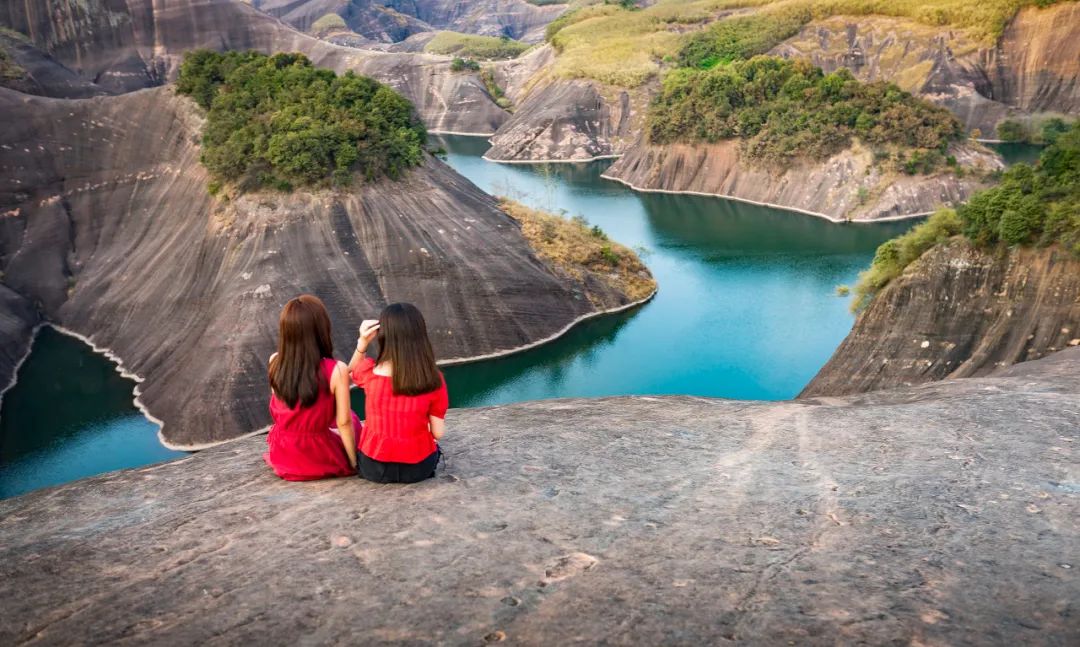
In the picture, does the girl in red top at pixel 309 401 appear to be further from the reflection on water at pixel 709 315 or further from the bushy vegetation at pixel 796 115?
the bushy vegetation at pixel 796 115

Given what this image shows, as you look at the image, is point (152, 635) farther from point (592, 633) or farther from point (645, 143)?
point (645, 143)

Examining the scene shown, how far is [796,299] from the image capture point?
4138 centimetres

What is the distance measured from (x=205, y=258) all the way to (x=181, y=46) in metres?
76.4

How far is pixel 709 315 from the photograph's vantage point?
39188 mm

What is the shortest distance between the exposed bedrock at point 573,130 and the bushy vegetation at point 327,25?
266 ft

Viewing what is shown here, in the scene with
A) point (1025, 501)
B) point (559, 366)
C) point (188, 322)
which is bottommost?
point (559, 366)

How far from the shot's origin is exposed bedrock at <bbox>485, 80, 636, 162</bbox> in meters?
83.9

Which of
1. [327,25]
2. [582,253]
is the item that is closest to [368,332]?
[582,253]

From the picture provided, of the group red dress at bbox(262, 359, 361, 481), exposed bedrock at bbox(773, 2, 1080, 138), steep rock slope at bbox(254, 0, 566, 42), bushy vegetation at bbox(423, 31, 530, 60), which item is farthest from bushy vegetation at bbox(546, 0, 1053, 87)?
red dress at bbox(262, 359, 361, 481)

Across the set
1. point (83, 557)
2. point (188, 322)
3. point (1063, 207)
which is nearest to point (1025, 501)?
point (83, 557)

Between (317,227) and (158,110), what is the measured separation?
16.6 meters

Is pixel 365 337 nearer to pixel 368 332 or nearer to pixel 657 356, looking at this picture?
pixel 368 332

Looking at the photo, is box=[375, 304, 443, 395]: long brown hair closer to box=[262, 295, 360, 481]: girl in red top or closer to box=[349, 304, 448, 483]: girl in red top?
box=[349, 304, 448, 483]: girl in red top

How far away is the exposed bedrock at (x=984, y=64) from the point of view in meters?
78.8
